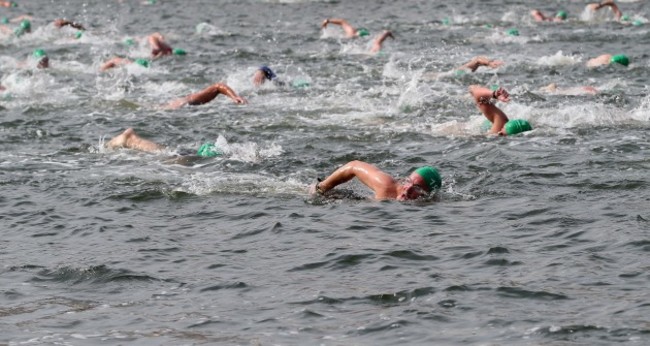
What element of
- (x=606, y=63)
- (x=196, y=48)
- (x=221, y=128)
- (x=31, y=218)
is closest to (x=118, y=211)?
(x=31, y=218)

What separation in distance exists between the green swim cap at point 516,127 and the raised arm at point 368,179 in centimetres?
395

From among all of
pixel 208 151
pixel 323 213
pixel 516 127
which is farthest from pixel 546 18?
pixel 323 213

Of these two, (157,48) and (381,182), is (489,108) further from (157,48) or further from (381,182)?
(157,48)

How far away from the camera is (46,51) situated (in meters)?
28.8

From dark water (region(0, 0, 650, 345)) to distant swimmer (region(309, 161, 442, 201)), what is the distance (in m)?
0.20

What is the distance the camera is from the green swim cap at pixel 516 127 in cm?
1596

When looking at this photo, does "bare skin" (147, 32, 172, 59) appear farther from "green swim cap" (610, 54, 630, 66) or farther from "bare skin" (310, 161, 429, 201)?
"bare skin" (310, 161, 429, 201)

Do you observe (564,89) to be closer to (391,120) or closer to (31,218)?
(391,120)

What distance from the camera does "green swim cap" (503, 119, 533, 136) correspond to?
1596cm

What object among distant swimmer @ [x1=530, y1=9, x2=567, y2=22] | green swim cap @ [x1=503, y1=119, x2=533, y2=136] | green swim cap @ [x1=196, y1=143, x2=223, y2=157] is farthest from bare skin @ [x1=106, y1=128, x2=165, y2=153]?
distant swimmer @ [x1=530, y1=9, x2=567, y2=22]

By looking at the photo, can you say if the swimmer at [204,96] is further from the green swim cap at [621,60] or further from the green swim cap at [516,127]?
the green swim cap at [621,60]

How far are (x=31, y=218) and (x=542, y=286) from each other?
6080mm

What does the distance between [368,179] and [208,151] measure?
11.0 ft

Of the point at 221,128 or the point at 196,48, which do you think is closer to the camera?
the point at 221,128
